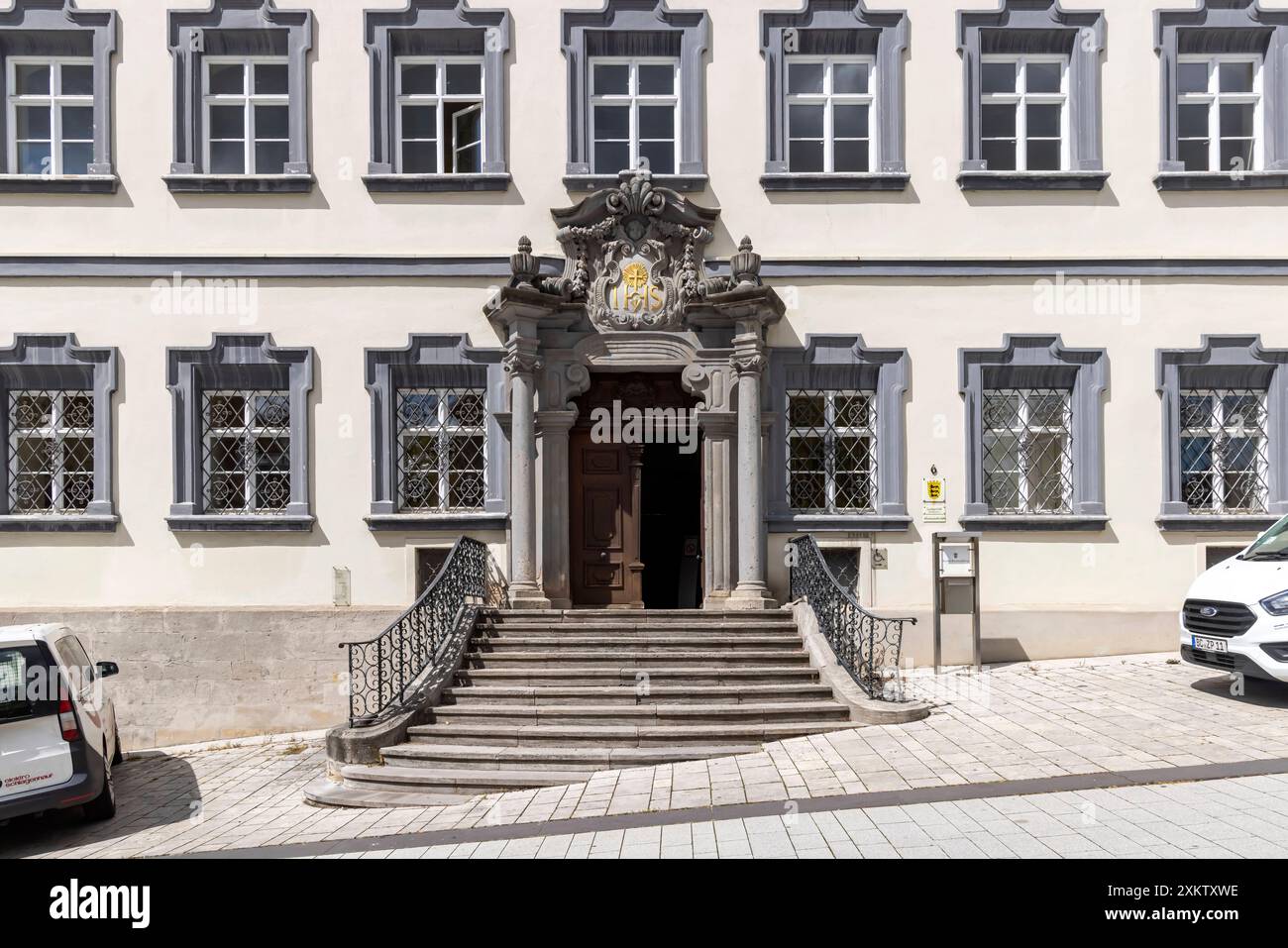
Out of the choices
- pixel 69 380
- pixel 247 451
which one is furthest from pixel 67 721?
pixel 69 380

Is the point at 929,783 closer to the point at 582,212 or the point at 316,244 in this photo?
the point at 582,212

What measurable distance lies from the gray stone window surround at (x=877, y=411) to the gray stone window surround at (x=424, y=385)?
10.1 ft

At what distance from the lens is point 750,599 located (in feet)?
33.9

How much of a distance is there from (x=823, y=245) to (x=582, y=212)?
2804mm

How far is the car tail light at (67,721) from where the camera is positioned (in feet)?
23.6

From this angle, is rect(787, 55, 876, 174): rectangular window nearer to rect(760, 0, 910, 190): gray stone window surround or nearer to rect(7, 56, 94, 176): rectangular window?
rect(760, 0, 910, 190): gray stone window surround

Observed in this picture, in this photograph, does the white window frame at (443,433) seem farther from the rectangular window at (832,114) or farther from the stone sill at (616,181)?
the rectangular window at (832,114)

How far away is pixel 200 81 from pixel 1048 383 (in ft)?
34.5

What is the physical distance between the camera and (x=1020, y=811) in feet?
18.7

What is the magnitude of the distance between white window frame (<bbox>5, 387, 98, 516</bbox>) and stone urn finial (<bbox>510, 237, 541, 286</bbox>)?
524cm

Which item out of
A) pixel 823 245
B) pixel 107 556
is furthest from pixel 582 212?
pixel 107 556

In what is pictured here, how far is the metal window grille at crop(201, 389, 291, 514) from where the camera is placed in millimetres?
11133

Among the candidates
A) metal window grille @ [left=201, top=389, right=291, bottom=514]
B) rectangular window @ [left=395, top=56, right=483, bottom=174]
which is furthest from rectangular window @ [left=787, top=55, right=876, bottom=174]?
metal window grille @ [left=201, top=389, right=291, bottom=514]

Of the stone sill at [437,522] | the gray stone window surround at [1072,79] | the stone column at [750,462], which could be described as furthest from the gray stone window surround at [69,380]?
the gray stone window surround at [1072,79]
